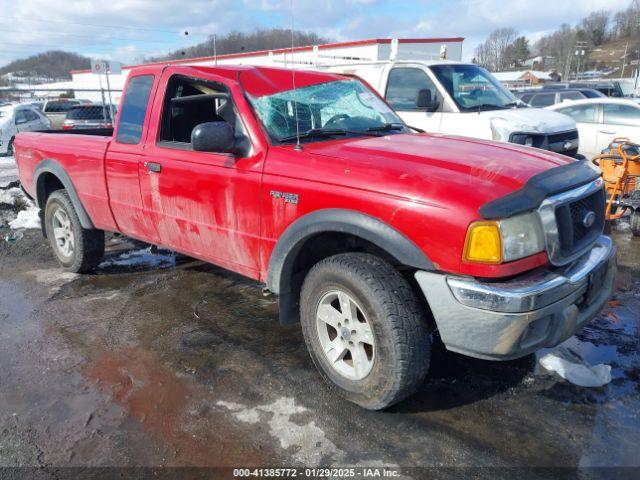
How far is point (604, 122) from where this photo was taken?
9523mm

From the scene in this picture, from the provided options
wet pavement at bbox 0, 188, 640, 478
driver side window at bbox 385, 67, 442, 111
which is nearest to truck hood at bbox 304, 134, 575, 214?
wet pavement at bbox 0, 188, 640, 478

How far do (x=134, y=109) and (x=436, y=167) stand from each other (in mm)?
2752

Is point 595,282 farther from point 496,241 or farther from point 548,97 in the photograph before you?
point 548,97

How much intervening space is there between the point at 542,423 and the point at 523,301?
921mm

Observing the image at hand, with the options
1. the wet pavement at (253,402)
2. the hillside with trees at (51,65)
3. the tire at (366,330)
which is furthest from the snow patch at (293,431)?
the hillside with trees at (51,65)

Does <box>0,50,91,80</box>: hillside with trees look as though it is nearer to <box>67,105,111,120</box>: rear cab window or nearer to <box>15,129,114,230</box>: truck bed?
<box>67,105,111,120</box>: rear cab window

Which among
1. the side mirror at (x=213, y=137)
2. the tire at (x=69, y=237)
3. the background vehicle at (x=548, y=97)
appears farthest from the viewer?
the background vehicle at (x=548, y=97)

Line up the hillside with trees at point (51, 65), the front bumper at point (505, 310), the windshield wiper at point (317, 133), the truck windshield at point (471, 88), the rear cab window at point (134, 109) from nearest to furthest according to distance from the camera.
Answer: the front bumper at point (505, 310) < the windshield wiper at point (317, 133) < the rear cab window at point (134, 109) < the truck windshield at point (471, 88) < the hillside with trees at point (51, 65)

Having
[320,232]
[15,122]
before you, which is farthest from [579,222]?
[15,122]

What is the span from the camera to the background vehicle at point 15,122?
1531cm

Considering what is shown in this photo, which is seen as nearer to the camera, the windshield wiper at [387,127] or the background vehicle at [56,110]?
the windshield wiper at [387,127]

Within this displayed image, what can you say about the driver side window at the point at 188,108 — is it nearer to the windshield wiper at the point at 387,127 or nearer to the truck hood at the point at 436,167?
the truck hood at the point at 436,167

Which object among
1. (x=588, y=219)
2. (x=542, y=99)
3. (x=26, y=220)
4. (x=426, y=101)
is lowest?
(x=26, y=220)

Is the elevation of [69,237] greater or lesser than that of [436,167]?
lesser
